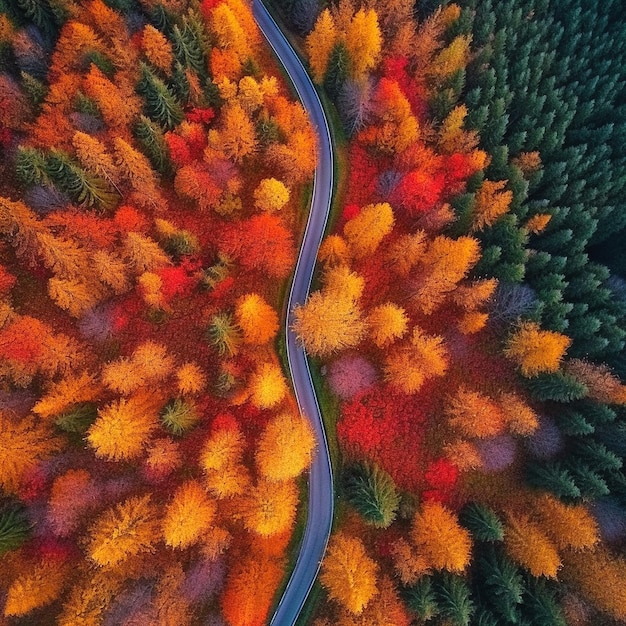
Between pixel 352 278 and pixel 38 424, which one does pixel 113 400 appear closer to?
pixel 38 424

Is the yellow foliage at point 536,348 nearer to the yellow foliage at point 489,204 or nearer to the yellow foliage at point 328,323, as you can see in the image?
the yellow foliage at point 489,204

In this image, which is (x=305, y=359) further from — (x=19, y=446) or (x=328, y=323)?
(x=19, y=446)

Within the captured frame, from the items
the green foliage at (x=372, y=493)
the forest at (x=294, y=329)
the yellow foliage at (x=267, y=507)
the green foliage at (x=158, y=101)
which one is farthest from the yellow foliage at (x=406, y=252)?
the green foliage at (x=158, y=101)

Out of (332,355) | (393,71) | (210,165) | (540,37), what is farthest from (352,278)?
(540,37)

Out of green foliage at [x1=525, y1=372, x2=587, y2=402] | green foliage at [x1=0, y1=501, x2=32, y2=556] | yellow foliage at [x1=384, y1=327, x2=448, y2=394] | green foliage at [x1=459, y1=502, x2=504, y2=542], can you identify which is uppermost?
green foliage at [x1=525, y1=372, x2=587, y2=402]

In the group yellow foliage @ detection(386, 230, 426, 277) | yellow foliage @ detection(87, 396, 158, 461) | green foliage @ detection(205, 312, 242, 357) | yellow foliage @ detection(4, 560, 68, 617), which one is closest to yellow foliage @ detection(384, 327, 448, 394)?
yellow foliage @ detection(386, 230, 426, 277)

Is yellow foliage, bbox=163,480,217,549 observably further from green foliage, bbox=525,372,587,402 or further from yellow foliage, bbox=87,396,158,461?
green foliage, bbox=525,372,587,402
